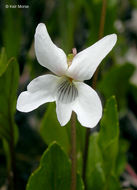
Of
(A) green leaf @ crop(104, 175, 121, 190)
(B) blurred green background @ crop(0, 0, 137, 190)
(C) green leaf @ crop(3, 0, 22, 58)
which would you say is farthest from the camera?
(C) green leaf @ crop(3, 0, 22, 58)

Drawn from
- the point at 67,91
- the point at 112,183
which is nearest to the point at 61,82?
the point at 67,91

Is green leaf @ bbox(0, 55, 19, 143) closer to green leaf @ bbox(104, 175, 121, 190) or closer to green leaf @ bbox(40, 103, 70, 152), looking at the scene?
green leaf @ bbox(40, 103, 70, 152)

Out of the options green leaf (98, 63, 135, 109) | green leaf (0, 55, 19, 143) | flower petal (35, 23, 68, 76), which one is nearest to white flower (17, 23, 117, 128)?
flower petal (35, 23, 68, 76)

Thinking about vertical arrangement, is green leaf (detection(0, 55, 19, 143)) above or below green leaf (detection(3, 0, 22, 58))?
above

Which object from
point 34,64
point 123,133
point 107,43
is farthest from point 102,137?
point 34,64

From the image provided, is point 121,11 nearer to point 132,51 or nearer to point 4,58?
point 132,51

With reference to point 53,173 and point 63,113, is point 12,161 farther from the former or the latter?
point 63,113

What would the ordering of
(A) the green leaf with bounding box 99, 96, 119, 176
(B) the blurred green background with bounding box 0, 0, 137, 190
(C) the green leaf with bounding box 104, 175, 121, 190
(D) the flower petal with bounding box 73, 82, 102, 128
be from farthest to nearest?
(B) the blurred green background with bounding box 0, 0, 137, 190 → (C) the green leaf with bounding box 104, 175, 121, 190 → (A) the green leaf with bounding box 99, 96, 119, 176 → (D) the flower petal with bounding box 73, 82, 102, 128
